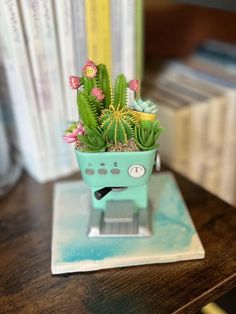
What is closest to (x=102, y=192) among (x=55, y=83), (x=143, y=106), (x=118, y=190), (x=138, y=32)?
(x=118, y=190)

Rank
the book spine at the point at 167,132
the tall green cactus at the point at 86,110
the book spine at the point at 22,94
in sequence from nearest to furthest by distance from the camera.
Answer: the tall green cactus at the point at 86,110 → the book spine at the point at 22,94 → the book spine at the point at 167,132

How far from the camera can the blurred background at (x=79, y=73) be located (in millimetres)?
704

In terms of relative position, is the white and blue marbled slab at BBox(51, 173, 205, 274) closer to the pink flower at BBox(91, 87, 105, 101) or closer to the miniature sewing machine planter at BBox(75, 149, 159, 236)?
the miniature sewing machine planter at BBox(75, 149, 159, 236)

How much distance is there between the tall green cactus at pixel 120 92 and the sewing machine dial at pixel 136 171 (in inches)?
3.8

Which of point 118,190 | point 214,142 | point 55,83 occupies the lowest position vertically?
point 214,142

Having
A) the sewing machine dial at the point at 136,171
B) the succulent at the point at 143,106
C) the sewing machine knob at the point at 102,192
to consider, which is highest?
the succulent at the point at 143,106

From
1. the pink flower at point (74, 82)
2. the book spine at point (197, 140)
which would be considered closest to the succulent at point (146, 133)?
the pink flower at point (74, 82)

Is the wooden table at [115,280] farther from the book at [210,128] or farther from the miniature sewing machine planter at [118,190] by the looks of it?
the book at [210,128]

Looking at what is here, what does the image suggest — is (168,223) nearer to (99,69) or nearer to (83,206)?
(83,206)

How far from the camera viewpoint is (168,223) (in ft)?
2.21

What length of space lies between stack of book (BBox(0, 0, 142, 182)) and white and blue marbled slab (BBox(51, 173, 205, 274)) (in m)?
0.14

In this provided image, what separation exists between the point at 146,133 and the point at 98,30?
11.3 inches

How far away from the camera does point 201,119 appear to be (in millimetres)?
927

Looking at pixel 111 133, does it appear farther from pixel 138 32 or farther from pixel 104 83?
pixel 138 32
